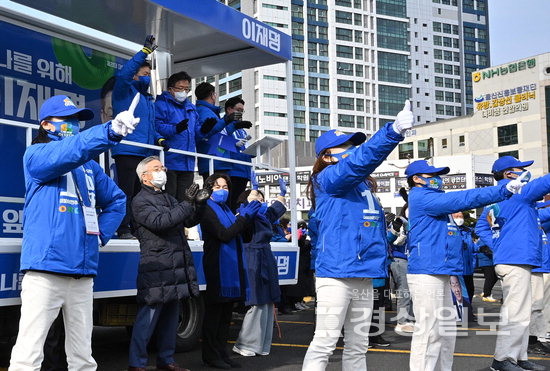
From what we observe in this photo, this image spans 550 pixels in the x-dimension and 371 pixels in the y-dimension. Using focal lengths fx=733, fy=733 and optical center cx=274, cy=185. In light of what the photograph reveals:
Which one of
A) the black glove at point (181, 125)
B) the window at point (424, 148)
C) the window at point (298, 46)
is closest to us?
the black glove at point (181, 125)

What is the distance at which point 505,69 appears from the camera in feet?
259

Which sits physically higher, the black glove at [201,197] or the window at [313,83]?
the window at [313,83]

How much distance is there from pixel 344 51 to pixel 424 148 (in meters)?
30.9

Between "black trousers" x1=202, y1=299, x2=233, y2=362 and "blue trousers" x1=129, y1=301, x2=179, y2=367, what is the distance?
53 cm

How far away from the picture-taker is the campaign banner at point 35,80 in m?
6.73

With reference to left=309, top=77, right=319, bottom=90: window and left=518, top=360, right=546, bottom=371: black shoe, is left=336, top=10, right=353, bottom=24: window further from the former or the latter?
left=518, top=360, right=546, bottom=371: black shoe

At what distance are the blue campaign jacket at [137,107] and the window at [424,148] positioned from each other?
8468cm

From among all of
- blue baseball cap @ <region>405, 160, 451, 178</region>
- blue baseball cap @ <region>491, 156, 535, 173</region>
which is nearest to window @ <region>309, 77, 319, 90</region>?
blue baseball cap @ <region>491, 156, 535, 173</region>

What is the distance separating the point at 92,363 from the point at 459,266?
9.99ft

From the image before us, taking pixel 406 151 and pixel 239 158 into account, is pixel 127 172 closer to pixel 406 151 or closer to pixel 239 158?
pixel 239 158

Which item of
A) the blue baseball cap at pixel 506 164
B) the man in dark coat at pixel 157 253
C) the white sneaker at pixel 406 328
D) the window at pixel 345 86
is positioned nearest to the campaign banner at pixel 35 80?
the man in dark coat at pixel 157 253

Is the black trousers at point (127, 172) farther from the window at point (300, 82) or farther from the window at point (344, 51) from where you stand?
the window at point (344, 51)

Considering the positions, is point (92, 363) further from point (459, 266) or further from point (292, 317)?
point (292, 317)

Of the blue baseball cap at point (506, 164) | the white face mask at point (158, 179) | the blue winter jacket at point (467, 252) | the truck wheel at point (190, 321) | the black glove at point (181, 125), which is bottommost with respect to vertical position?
the truck wheel at point (190, 321)
